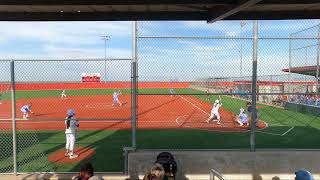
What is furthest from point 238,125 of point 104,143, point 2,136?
point 2,136

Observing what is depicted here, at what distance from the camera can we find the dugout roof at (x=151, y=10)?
6613 millimetres

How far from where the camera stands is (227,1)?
21.6 feet

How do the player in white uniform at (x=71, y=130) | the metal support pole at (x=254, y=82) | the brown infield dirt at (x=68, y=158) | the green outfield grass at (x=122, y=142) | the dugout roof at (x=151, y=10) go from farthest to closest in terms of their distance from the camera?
the brown infield dirt at (x=68, y=158) < the player in white uniform at (x=71, y=130) < the green outfield grass at (x=122, y=142) < the metal support pole at (x=254, y=82) < the dugout roof at (x=151, y=10)

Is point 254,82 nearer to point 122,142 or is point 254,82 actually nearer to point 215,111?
point 122,142

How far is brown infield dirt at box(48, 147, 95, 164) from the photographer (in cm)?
1176

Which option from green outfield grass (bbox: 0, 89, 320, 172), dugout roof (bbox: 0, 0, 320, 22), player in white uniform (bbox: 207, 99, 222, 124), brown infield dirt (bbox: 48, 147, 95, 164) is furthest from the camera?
player in white uniform (bbox: 207, 99, 222, 124)

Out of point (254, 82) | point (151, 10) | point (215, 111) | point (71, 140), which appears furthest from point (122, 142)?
point (151, 10)

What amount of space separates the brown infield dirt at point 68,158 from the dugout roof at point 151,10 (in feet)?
17.2

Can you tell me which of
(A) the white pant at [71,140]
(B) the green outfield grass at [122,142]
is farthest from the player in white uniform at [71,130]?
(B) the green outfield grass at [122,142]

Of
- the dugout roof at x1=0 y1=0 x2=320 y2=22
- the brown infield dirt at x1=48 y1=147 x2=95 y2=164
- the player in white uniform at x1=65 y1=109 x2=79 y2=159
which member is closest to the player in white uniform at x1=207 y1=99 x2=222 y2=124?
the brown infield dirt at x1=48 y1=147 x2=95 y2=164

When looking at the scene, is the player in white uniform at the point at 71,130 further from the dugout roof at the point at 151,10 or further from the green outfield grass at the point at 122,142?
the dugout roof at the point at 151,10

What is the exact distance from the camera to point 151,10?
771 cm

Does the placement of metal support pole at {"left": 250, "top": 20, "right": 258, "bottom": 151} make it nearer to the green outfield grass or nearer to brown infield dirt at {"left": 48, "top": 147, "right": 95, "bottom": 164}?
the green outfield grass

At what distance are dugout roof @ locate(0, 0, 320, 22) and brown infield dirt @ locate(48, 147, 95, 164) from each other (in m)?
5.24
